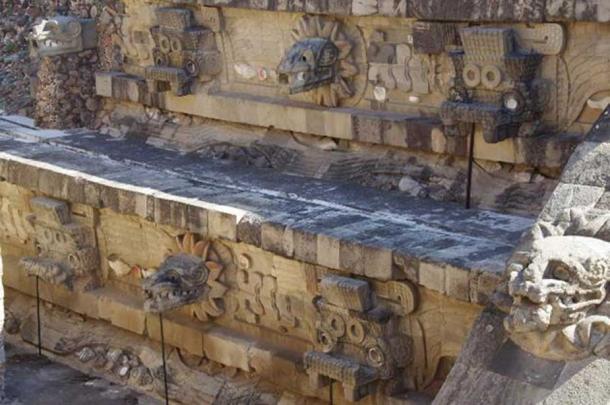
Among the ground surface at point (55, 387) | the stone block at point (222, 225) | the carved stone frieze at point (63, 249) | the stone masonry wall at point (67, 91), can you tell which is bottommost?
the ground surface at point (55, 387)

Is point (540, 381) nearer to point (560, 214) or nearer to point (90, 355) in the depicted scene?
point (560, 214)

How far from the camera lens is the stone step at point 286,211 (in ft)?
30.6

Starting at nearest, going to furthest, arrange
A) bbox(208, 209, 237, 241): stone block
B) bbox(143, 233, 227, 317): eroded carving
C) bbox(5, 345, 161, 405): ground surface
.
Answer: bbox(208, 209, 237, 241): stone block, bbox(143, 233, 227, 317): eroded carving, bbox(5, 345, 161, 405): ground surface

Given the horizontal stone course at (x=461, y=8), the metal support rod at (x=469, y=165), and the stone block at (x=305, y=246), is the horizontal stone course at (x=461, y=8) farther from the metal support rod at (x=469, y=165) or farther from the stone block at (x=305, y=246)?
the stone block at (x=305, y=246)

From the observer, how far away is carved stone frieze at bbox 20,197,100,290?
490 inches

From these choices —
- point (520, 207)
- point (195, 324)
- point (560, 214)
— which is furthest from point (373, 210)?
point (560, 214)

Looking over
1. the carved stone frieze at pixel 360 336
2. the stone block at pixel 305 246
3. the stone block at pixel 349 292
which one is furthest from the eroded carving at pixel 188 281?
the stone block at pixel 349 292

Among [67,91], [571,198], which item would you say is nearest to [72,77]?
[67,91]

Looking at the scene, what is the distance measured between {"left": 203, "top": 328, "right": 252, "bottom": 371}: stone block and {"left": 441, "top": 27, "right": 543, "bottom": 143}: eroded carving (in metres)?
2.48

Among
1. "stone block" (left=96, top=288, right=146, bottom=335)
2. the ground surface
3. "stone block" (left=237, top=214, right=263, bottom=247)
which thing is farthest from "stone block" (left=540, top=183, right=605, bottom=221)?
"stone block" (left=96, top=288, right=146, bottom=335)

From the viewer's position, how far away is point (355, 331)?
988cm

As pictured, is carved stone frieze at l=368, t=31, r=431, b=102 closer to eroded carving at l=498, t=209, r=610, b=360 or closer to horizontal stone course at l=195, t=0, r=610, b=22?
horizontal stone course at l=195, t=0, r=610, b=22

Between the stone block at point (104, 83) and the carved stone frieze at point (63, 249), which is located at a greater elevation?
the stone block at point (104, 83)

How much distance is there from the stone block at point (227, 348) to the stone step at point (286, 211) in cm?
90
